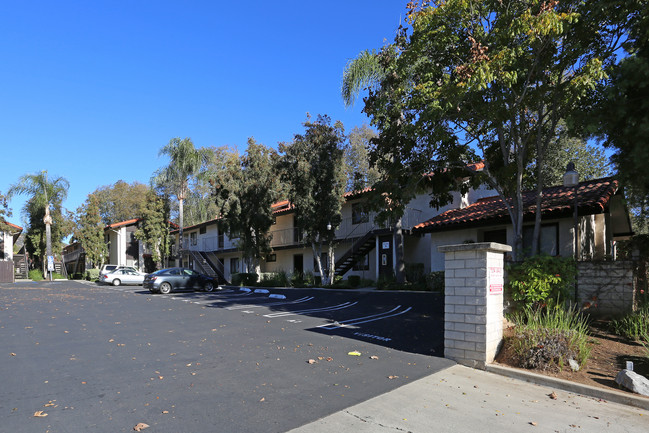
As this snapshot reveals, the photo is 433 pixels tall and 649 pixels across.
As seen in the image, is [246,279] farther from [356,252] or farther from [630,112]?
[630,112]

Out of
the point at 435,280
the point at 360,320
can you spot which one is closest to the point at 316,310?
the point at 360,320

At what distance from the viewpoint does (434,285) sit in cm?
1656

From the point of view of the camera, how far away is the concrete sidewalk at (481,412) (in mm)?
4254

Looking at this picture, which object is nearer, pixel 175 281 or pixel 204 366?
pixel 204 366

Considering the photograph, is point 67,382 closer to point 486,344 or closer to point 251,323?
point 251,323

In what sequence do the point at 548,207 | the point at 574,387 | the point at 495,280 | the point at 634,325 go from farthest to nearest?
the point at 548,207 → the point at 634,325 → the point at 495,280 → the point at 574,387

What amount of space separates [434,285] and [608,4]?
11077 millimetres

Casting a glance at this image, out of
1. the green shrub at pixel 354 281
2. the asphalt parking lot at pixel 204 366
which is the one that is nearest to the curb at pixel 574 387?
the asphalt parking lot at pixel 204 366

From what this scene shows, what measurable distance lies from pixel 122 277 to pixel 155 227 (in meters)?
8.33

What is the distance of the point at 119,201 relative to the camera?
52156mm

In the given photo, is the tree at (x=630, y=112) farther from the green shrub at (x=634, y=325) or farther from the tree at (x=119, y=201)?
the tree at (x=119, y=201)

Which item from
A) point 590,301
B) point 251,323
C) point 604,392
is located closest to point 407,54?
point 590,301

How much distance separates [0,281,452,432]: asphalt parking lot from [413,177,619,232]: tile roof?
16.7 feet

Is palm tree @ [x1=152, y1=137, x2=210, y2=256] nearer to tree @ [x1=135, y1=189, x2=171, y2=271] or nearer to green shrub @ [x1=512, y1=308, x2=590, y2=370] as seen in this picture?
tree @ [x1=135, y1=189, x2=171, y2=271]
